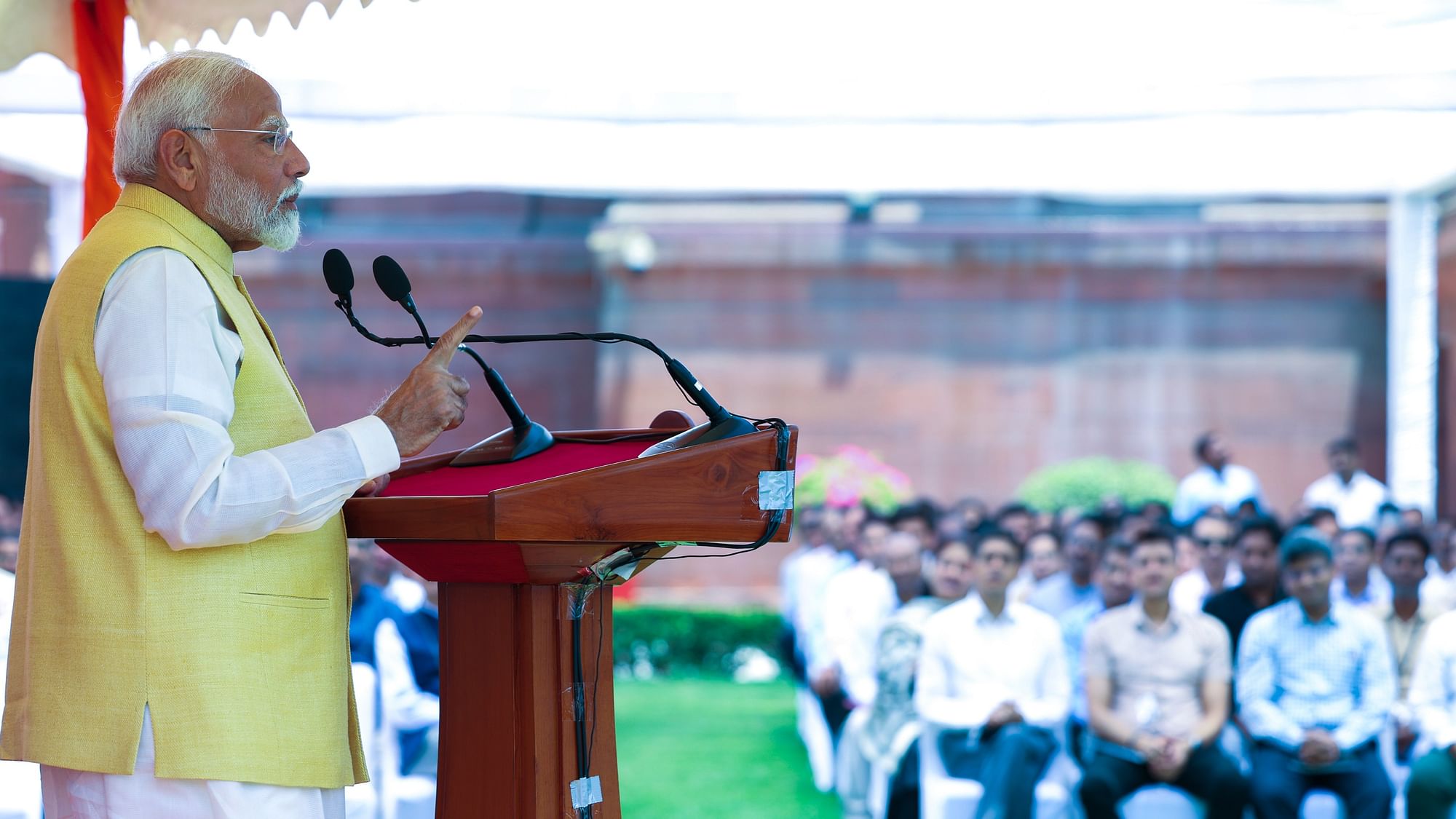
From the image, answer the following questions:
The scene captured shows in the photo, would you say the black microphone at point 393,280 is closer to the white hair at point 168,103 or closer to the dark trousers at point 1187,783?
the white hair at point 168,103

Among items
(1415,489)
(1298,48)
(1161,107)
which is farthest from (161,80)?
(1415,489)

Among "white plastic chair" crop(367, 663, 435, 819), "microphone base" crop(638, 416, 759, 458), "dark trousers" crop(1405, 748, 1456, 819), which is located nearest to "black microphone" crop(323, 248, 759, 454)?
"microphone base" crop(638, 416, 759, 458)

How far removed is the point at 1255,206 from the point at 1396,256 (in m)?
2.86

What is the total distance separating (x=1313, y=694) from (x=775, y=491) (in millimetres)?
3629

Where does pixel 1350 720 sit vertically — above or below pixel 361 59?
below

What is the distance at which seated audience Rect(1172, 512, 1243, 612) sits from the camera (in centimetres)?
628

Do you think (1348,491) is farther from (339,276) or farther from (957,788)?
(339,276)

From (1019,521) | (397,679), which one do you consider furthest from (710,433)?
(1019,521)

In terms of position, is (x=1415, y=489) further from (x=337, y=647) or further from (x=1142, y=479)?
(x=337, y=647)

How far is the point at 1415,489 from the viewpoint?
32.4 ft

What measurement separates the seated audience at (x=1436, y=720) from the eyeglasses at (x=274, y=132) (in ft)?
12.8

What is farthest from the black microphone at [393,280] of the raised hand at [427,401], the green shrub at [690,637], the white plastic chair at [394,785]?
the green shrub at [690,637]

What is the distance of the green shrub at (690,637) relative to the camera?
35.0 feet

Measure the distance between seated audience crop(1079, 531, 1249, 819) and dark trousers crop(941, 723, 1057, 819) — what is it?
7.1 inches
